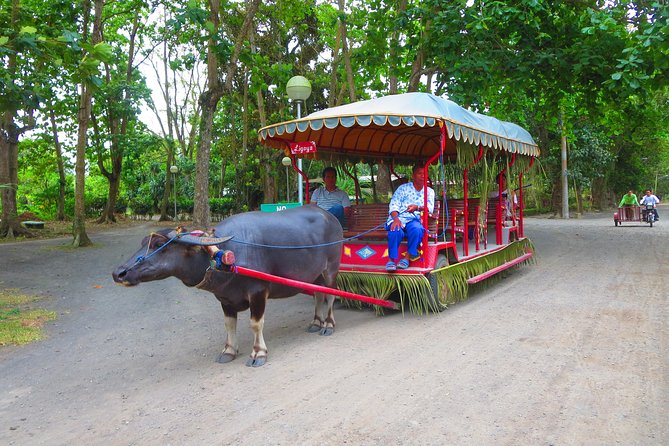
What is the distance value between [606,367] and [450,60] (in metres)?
8.38

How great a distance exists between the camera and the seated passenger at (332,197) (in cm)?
753

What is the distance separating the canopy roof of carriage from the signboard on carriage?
137 mm

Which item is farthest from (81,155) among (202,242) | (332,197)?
(202,242)

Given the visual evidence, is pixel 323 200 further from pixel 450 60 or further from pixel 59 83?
pixel 59 83

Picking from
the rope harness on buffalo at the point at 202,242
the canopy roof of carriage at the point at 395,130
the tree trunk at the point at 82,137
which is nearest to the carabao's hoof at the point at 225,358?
the rope harness on buffalo at the point at 202,242

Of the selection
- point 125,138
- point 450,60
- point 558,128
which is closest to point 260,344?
point 450,60

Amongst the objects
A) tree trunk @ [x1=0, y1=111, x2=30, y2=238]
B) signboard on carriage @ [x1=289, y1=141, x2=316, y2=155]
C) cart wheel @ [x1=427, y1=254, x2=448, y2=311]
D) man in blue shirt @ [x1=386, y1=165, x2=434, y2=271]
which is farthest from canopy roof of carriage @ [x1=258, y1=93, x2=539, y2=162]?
tree trunk @ [x1=0, y1=111, x2=30, y2=238]

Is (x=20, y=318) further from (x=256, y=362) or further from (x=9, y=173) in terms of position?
(x=9, y=173)

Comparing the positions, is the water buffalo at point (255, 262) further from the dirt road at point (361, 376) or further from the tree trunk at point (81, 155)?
the tree trunk at point (81, 155)

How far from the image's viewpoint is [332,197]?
760cm

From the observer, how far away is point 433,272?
6.39 metres

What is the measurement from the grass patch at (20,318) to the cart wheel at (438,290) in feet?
15.8

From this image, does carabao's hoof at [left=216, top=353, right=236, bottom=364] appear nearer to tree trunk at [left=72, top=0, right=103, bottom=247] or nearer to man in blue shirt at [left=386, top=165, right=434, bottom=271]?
man in blue shirt at [left=386, top=165, right=434, bottom=271]

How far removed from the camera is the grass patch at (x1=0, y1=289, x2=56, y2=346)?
19.0 feet
